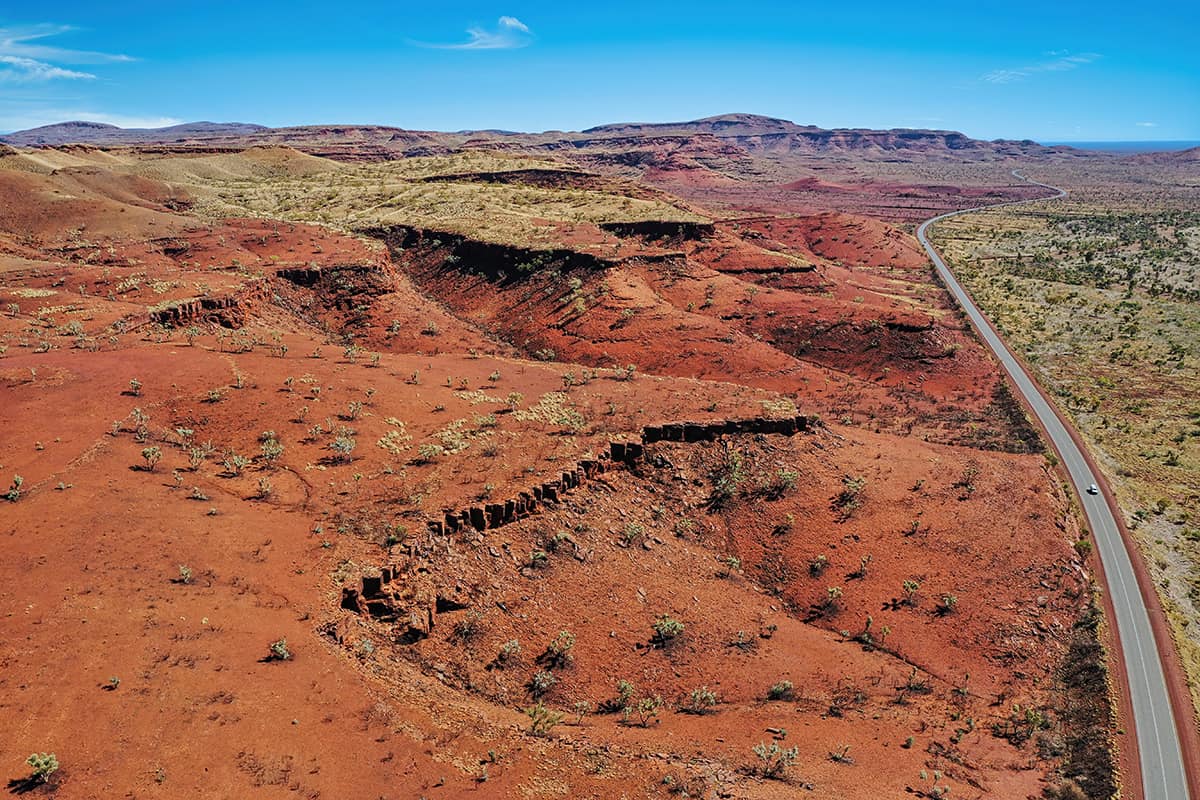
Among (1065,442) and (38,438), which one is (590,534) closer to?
(38,438)

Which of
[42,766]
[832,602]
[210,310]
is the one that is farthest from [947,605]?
[210,310]

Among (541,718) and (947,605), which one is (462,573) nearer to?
(541,718)

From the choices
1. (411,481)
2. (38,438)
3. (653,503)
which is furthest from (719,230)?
(38,438)

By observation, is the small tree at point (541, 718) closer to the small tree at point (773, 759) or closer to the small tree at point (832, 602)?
the small tree at point (773, 759)

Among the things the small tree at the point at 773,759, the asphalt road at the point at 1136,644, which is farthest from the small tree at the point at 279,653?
the asphalt road at the point at 1136,644

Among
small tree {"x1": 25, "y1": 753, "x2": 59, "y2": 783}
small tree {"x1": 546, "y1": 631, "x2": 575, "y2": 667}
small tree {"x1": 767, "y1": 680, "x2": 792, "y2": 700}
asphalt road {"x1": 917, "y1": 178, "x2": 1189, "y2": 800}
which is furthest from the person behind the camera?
small tree {"x1": 546, "y1": 631, "x2": 575, "y2": 667}

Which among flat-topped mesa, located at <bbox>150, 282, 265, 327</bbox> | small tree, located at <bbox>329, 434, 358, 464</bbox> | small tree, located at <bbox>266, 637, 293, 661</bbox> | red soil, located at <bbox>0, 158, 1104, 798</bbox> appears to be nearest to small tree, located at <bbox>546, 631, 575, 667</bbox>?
red soil, located at <bbox>0, 158, 1104, 798</bbox>

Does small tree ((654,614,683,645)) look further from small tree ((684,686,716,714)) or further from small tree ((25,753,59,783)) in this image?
small tree ((25,753,59,783))
